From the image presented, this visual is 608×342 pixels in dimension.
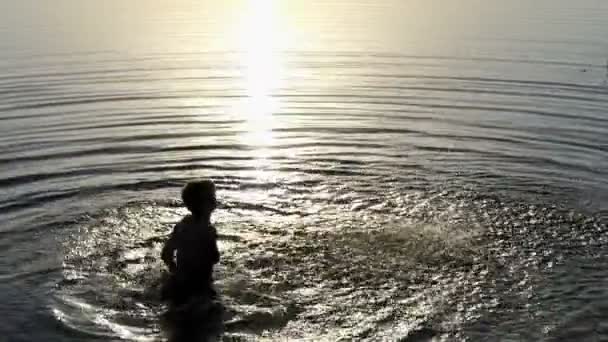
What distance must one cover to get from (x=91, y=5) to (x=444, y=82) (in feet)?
131

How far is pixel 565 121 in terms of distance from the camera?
2012 cm

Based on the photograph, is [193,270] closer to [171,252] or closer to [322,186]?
[171,252]

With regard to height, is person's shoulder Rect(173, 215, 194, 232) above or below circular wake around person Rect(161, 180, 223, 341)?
above

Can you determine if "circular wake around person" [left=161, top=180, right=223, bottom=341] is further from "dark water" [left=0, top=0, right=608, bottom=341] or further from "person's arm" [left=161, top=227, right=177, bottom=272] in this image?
"dark water" [left=0, top=0, right=608, bottom=341]

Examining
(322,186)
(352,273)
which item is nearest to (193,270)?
(352,273)

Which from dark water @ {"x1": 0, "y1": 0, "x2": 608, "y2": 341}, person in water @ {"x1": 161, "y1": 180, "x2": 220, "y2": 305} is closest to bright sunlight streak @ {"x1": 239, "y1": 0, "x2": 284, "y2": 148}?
dark water @ {"x1": 0, "y1": 0, "x2": 608, "y2": 341}

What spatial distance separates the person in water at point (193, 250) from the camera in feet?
30.8

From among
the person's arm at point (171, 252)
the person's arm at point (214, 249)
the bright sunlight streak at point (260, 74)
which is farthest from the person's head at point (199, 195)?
the bright sunlight streak at point (260, 74)

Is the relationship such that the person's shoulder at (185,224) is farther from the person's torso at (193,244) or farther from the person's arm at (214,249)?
the person's arm at (214,249)

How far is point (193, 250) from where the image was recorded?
9656mm

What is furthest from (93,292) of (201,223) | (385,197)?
(385,197)

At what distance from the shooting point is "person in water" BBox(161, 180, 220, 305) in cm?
939

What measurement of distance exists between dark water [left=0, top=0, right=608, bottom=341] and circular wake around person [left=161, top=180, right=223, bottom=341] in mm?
298

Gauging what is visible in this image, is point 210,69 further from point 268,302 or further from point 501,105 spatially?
point 268,302
